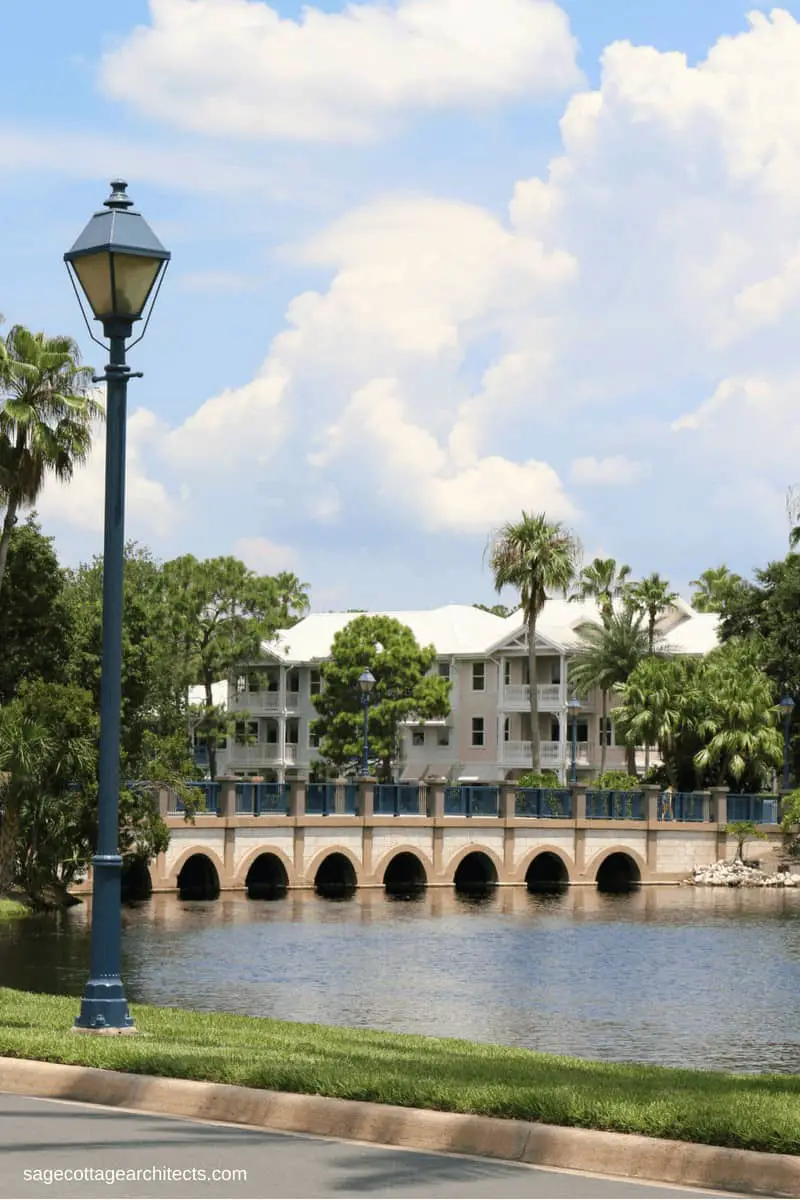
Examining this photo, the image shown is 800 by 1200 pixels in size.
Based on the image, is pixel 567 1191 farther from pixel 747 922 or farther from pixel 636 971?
pixel 747 922

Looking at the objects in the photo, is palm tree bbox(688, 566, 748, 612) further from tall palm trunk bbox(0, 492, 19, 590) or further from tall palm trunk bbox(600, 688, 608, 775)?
tall palm trunk bbox(0, 492, 19, 590)

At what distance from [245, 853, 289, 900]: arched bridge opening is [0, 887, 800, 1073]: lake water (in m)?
2.12

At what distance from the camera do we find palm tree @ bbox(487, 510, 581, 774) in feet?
261

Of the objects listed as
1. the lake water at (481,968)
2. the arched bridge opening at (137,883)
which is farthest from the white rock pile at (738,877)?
the arched bridge opening at (137,883)

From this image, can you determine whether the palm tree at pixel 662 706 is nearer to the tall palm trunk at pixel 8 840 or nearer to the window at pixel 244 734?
the window at pixel 244 734

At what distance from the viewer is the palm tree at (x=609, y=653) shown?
8794 centimetres

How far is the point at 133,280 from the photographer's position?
1488 centimetres

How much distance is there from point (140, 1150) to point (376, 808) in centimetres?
5380

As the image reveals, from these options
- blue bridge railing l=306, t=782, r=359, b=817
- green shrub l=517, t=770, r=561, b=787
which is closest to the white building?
green shrub l=517, t=770, r=561, b=787

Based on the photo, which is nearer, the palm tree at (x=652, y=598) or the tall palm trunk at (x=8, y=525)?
the tall palm trunk at (x=8, y=525)

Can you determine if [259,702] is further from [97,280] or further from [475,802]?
[97,280]

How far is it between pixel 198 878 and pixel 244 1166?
172ft

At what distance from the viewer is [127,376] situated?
15.0m

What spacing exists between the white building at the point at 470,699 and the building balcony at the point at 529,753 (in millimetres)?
56
